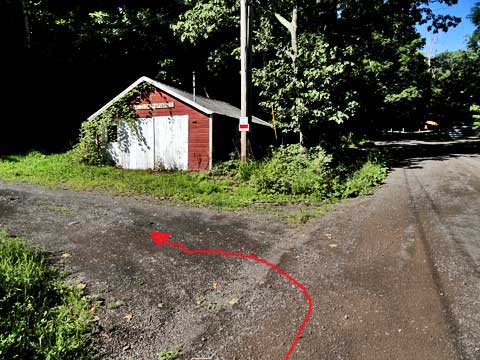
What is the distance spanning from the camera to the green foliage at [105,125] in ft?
47.9

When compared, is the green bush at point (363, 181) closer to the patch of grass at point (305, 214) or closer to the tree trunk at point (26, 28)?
the patch of grass at point (305, 214)

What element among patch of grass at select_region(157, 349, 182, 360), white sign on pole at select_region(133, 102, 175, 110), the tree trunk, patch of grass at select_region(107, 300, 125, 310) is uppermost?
the tree trunk

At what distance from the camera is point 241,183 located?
11094 millimetres

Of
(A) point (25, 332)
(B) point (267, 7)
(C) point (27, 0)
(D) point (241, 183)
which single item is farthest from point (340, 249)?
(C) point (27, 0)

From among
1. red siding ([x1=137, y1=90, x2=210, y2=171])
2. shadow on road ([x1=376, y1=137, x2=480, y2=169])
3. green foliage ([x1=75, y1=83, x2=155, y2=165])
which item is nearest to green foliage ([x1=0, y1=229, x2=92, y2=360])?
red siding ([x1=137, y1=90, x2=210, y2=171])

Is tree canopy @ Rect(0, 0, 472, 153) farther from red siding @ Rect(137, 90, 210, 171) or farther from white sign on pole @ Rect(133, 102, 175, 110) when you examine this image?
white sign on pole @ Rect(133, 102, 175, 110)

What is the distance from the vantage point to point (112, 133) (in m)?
15.3

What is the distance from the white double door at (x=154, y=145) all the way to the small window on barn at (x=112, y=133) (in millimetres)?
328

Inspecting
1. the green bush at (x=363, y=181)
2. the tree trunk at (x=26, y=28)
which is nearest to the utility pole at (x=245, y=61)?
the green bush at (x=363, y=181)

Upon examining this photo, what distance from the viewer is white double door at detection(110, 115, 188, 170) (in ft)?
46.3

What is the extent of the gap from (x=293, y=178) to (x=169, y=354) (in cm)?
747

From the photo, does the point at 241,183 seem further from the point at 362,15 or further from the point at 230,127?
the point at 362,15

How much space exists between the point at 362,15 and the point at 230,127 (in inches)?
336

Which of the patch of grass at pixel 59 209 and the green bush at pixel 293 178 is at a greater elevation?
the green bush at pixel 293 178
